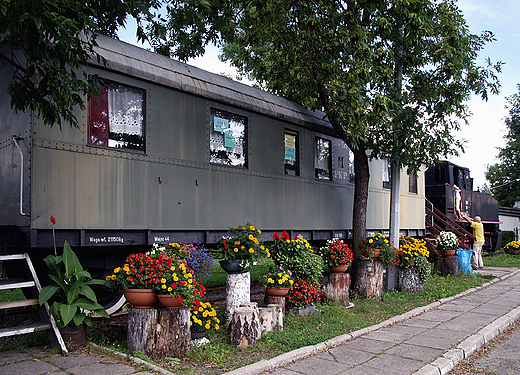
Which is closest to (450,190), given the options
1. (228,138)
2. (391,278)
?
(391,278)

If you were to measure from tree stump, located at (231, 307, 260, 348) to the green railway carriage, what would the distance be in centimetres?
192

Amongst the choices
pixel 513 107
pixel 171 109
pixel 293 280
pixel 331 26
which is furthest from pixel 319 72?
pixel 513 107

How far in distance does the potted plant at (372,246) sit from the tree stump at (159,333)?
16.6ft

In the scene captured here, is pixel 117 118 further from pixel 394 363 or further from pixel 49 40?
pixel 394 363

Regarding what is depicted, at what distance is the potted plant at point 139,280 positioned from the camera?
203 inches

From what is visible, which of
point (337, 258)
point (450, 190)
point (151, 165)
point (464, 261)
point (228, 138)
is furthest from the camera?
point (450, 190)

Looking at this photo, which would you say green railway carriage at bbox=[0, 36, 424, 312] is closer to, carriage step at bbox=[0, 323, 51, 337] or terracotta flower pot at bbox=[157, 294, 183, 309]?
carriage step at bbox=[0, 323, 51, 337]

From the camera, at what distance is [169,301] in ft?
16.6

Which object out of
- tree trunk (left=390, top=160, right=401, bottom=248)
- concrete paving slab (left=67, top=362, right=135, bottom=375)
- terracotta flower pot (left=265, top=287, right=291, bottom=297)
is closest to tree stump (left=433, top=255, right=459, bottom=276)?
tree trunk (left=390, top=160, right=401, bottom=248)

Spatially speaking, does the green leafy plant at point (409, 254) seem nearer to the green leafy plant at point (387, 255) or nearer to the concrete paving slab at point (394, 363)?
the green leafy plant at point (387, 255)

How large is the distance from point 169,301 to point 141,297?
335mm

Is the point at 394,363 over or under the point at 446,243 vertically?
under

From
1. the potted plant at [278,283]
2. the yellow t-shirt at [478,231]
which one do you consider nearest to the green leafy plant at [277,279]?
the potted plant at [278,283]

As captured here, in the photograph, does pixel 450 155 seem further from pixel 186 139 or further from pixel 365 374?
pixel 365 374
